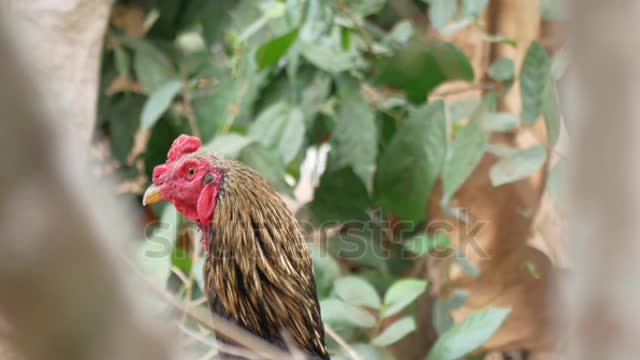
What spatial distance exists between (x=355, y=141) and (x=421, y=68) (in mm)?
153

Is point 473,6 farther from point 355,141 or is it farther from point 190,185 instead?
point 190,185

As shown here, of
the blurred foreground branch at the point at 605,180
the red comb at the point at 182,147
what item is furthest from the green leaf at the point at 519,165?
the blurred foreground branch at the point at 605,180

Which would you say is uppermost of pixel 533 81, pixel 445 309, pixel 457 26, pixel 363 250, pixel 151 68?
pixel 151 68

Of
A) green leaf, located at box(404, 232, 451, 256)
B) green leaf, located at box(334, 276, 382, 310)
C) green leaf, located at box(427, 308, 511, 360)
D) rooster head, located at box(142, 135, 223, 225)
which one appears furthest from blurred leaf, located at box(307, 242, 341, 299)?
green leaf, located at box(404, 232, 451, 256)

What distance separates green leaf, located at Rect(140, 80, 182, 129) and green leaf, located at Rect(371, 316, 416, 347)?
0.41 metres

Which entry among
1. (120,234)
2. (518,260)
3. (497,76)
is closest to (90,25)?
(497,76)

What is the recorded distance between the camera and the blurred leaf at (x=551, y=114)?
3.17 feet

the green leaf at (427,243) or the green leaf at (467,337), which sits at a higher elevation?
the green leaf at (427,243)

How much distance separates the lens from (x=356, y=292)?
78cm

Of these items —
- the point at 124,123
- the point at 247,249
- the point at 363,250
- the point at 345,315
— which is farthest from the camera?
the point at 124,123

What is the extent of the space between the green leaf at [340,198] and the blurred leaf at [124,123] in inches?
12.0

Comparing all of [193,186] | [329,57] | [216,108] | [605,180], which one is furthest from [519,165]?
[605,180]

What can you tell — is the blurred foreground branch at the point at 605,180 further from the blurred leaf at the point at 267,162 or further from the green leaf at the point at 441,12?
the green leaf at the point at 441,12

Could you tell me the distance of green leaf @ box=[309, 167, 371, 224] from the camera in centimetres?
94
